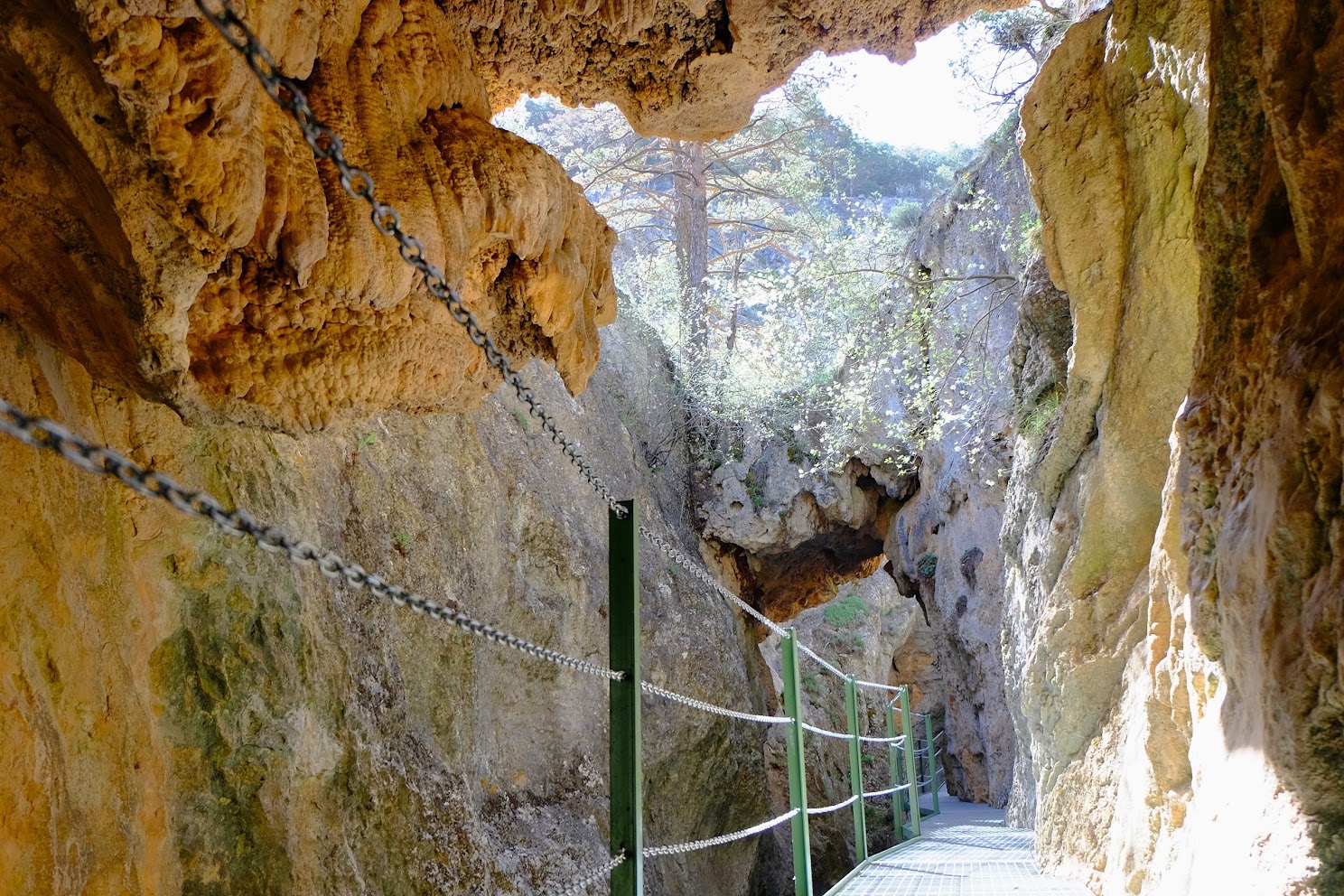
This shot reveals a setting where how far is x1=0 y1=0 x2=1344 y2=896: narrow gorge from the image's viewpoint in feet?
7.27

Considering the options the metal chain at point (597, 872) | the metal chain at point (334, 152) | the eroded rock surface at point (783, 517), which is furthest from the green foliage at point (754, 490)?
the metal chain at point (334, 152)

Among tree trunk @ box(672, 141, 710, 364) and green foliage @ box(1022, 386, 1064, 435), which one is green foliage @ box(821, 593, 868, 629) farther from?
green foliage @ box(1022, 386, 1064, 435)

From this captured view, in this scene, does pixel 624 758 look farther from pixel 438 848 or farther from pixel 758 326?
pixel 758 326

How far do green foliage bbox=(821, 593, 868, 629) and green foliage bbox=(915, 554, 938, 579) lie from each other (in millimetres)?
1238

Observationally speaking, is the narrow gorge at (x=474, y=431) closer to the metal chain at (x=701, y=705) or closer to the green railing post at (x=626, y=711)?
the green railing post at (x=626, y=711)

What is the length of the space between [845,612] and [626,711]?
13399 mm

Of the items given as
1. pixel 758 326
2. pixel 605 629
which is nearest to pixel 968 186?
pixel 758 326

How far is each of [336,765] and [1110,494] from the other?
155 inches

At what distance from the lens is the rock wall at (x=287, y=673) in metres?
2.78

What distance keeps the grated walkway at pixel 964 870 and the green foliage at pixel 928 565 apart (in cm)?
661

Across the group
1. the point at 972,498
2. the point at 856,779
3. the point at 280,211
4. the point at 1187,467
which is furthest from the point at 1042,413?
the point at 972,498

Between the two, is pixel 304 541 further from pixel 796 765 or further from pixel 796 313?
pixel 796 313

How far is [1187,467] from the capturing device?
2816 mm

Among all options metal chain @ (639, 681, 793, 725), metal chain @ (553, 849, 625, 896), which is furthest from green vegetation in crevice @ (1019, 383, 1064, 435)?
metal chain @ (553, 849, 625, 896)
